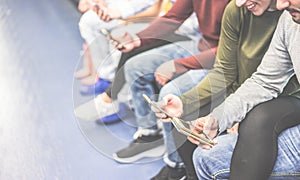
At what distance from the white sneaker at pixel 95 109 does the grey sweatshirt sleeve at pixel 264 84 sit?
64cm

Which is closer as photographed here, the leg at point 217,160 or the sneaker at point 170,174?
the leg at point 217,160

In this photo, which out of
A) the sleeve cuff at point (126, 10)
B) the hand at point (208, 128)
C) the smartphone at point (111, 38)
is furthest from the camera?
the sleeve cuff at point (126, 10)

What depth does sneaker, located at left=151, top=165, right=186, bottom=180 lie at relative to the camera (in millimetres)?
1363

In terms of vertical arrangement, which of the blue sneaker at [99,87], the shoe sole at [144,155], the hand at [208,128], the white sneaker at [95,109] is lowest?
the shoe sole at [144,155]

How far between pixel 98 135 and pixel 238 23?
0.73 metres

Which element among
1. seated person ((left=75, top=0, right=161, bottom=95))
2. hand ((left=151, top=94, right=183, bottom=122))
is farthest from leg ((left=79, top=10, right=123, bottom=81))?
hand ((left=151, top=94, right=183, bottom=122))

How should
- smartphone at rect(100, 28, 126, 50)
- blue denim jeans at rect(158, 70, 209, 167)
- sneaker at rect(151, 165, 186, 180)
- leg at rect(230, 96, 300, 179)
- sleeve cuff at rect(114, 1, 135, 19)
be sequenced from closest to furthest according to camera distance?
leg at rect(230, 96, 300, 179), blue denim jeans at rect(158, 70, 209, 167), sneaker at rect(151, 165, 186, 180), smartphone at rect(100, 28, 126, 50), sleeve cuff at rect(114, 1, 135, 19)

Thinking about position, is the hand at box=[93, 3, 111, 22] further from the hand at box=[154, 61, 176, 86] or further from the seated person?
the hand at box=[154, 61, 176, 86]

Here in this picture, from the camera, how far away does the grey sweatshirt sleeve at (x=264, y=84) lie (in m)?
0.98

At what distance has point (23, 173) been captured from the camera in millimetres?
1482

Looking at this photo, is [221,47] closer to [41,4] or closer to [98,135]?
[98,135]

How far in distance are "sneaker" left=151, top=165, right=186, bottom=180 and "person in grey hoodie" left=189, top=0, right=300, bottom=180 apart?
1.03 feet

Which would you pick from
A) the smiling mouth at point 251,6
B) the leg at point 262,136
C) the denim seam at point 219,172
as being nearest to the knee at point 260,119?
the leg at point 262,136

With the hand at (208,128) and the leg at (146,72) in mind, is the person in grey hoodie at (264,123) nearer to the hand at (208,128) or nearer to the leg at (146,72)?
the hand at (208,128)
